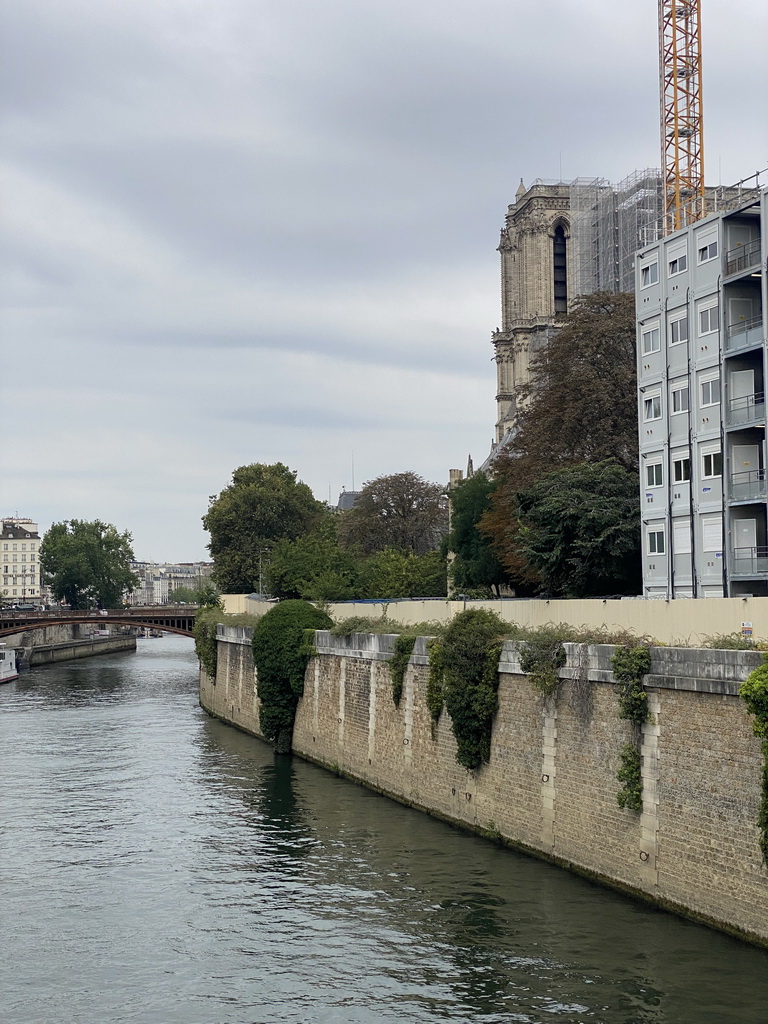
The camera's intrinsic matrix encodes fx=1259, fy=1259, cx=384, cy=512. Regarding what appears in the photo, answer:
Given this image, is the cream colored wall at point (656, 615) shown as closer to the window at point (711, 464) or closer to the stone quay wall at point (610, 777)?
the stone quay wall at point (610, 777)

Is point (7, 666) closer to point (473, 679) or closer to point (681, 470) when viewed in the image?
point (681, 470)

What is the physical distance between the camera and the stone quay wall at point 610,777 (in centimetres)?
1964

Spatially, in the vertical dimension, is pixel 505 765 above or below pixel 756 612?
below

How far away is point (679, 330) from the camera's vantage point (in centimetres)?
Answer: 4434

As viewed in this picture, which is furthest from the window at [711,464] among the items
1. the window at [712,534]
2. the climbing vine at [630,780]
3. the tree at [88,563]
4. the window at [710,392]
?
the tree at [88,563]

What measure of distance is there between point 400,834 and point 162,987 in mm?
10937

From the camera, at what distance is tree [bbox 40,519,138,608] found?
160 meters

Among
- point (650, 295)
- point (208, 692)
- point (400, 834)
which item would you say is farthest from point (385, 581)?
point (400, 834)

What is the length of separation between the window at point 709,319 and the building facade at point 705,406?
4cm

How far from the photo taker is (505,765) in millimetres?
27844

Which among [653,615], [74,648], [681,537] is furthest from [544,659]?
[74,648]

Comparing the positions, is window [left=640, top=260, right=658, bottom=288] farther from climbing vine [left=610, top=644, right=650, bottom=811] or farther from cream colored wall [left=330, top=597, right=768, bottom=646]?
climbing vine [left=610, top=644, right=650, bottom=811]

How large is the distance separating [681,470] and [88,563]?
12607 cm

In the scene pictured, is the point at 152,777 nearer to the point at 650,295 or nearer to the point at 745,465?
the point at 745,465
